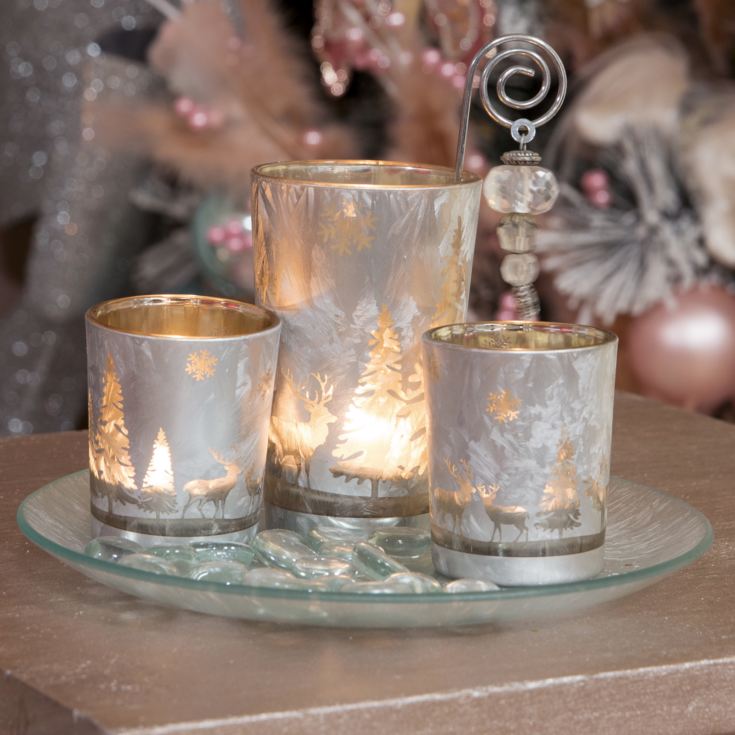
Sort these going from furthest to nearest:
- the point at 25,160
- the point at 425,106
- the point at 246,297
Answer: the point at 25,160
the point at 246,297
the point at 425,106

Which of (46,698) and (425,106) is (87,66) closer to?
(425,106)

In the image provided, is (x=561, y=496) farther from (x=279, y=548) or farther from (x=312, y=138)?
(x=312, y=138)

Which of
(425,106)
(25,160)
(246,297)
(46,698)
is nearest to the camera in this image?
(46,698)

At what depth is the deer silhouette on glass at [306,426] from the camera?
1.82 ft

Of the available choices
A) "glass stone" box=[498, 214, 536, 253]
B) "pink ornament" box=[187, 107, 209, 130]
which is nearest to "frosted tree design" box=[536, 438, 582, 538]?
"glass stone" box=[498, 214, 536, 253]

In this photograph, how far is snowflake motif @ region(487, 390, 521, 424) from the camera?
1.58 ft

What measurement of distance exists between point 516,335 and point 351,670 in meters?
0.17

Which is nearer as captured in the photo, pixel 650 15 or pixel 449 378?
pixel 449 378

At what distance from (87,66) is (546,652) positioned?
126 cm

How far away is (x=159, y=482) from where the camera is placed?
1.67 feet

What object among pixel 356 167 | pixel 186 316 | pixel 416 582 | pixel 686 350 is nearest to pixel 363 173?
pixel 356 167

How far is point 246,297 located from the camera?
152 cm

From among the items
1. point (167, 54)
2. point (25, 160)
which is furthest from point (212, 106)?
point (25, 160)

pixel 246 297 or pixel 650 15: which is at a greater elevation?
pixel 650 15
